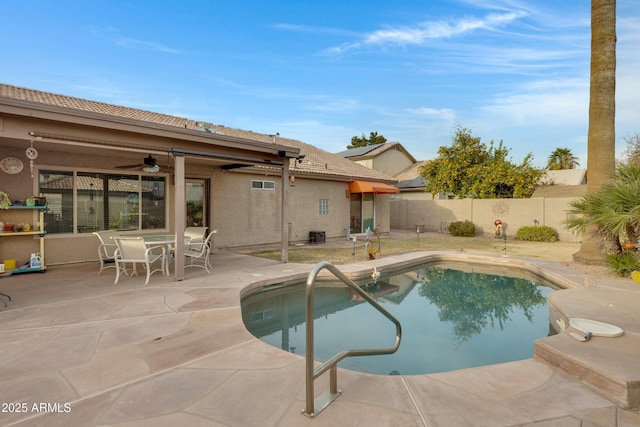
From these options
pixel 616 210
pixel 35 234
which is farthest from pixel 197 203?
pixel 616 210

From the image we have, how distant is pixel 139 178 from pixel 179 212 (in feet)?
15.7

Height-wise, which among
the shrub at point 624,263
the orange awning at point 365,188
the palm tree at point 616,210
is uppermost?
the orange awning at point 365,188

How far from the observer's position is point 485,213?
810 inches

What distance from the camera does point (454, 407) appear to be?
2990mm

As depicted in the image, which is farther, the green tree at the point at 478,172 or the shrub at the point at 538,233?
the green tree at the point at 478,172

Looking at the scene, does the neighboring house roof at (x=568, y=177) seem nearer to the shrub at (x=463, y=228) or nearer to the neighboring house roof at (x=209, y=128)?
the shrub at (x=463, y=228)

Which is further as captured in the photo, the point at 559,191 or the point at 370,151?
the point at 370,151

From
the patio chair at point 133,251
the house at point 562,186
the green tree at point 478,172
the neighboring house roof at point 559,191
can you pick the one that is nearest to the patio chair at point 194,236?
the patio chair at point 133,251

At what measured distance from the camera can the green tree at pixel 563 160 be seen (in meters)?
46.6

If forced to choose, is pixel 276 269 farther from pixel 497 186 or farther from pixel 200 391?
pixel 497 186

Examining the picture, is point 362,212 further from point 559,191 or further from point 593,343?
point 593,343

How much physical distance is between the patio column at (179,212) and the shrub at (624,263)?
1096 centimetres

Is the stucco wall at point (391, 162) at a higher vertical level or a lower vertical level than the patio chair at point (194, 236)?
higher

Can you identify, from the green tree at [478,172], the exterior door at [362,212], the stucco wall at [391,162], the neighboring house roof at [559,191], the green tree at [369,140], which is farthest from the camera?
the green tree at [369,140]
